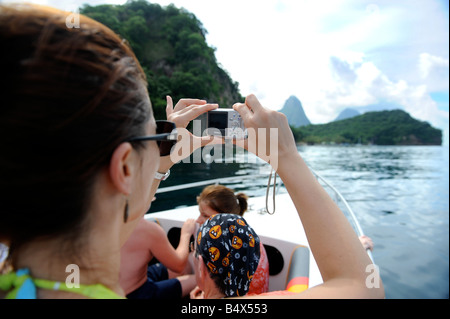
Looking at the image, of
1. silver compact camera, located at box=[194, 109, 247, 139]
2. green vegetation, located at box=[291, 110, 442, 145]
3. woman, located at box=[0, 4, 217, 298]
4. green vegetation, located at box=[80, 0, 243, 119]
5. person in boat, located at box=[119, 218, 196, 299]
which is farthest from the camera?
green vegetation, located at box=[291, 110, 442, 145]

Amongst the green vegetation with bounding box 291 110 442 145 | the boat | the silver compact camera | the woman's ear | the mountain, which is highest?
the green vegetation with bounding box 291 110 442 145

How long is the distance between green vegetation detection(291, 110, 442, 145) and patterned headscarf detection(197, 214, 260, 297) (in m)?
60.7

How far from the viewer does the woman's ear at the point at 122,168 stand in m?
0.41

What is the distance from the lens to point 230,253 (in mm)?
997

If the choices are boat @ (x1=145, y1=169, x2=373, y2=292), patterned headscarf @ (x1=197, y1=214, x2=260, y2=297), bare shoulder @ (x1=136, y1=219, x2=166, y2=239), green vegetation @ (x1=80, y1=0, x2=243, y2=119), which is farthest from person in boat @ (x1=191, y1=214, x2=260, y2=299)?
green vegetation @ (x1=80, y1=0, x2=243, y2=119)

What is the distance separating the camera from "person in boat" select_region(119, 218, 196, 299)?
1.51 metres

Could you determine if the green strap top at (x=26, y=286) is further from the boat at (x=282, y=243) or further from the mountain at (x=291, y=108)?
the boat at (x=282, y=243)

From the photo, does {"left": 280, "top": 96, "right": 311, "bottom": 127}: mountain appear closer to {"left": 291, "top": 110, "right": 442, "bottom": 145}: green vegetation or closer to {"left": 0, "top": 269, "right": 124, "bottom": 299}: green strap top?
{"left": 0, "top": 269, "right": 124, "bottom": 299}: green strap top

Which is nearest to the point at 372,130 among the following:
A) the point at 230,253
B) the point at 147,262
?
the point at 147,262

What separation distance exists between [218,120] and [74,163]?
63cm

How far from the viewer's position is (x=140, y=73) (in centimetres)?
50

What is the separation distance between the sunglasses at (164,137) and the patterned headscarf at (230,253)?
482mm
